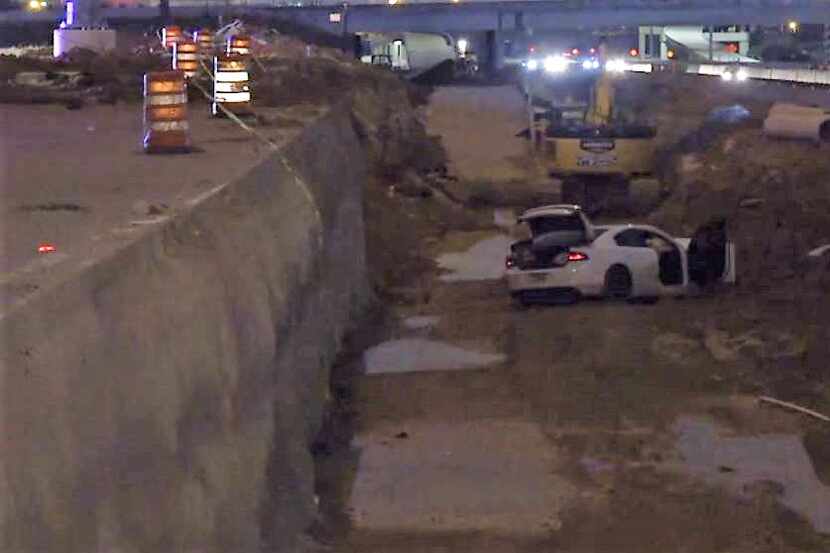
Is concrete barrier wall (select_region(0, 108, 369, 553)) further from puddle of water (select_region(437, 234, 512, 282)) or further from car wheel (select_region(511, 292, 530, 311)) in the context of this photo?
puddle of water (select_region(437, 234, 512, 282))

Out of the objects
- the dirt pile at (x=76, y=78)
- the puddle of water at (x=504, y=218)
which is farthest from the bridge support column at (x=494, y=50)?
the puddle of water at (x=504, y=218)

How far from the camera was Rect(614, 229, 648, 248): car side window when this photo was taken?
2383cm

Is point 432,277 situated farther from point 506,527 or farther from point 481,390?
point 506,527

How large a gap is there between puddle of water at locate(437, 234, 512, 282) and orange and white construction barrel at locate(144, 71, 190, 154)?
32.8 ft

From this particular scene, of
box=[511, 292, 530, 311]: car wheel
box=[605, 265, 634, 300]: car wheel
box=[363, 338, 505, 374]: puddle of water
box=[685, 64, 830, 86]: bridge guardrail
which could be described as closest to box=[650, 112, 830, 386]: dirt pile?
box=[605, 265, 634, 300]: car wheel

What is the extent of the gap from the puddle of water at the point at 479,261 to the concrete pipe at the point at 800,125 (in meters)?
9.28

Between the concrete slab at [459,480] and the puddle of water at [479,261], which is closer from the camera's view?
the concrete slab at [459,480]

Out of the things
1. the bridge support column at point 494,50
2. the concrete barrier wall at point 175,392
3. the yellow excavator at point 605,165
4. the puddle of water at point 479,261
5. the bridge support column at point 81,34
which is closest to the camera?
the concrete barrier wall at point 175,392

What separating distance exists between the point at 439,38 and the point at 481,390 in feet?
365

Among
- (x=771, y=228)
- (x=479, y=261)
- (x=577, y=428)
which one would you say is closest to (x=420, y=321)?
(x=577, y=428)

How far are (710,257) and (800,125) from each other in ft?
53.5

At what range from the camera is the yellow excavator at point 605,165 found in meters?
36.9

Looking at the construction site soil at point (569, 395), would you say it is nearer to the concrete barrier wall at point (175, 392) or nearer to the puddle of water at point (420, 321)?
the puddle of water at point (420, 321)

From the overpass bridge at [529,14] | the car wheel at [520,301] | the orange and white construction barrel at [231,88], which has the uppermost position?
the overpass bridge at [529,14]
